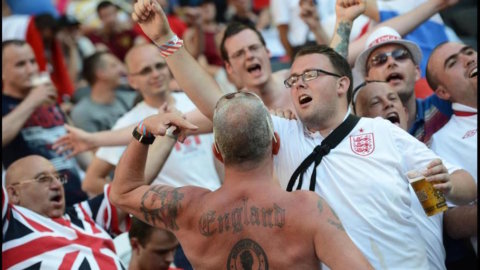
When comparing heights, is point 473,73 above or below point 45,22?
above

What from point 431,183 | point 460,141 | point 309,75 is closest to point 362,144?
point 431,183

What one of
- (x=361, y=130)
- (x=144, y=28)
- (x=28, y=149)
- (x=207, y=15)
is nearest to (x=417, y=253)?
(x=361, y=130)

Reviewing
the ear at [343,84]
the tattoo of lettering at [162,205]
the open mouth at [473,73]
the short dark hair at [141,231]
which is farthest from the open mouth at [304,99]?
the short dark hair at [141,231]

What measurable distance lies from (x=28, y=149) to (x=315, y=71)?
324 centimetres

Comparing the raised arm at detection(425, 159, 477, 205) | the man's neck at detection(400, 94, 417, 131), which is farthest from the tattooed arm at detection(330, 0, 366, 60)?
the raised arm at detection(425, 159, 477, 205)

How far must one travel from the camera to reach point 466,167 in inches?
190

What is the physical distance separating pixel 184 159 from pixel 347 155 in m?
2.45

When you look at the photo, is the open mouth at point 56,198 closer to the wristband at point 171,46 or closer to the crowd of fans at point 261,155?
the crowd of fans at point 261,155

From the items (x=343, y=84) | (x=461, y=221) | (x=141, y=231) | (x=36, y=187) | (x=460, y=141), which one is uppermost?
(x=343, y=84)

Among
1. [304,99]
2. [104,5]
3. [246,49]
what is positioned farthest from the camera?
[104,5]

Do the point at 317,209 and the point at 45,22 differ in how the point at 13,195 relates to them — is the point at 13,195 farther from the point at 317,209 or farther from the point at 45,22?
the point at 45,22

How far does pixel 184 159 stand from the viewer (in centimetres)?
624

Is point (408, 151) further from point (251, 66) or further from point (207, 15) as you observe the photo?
point (207, 15)

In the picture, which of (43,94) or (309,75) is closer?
(309,75)
